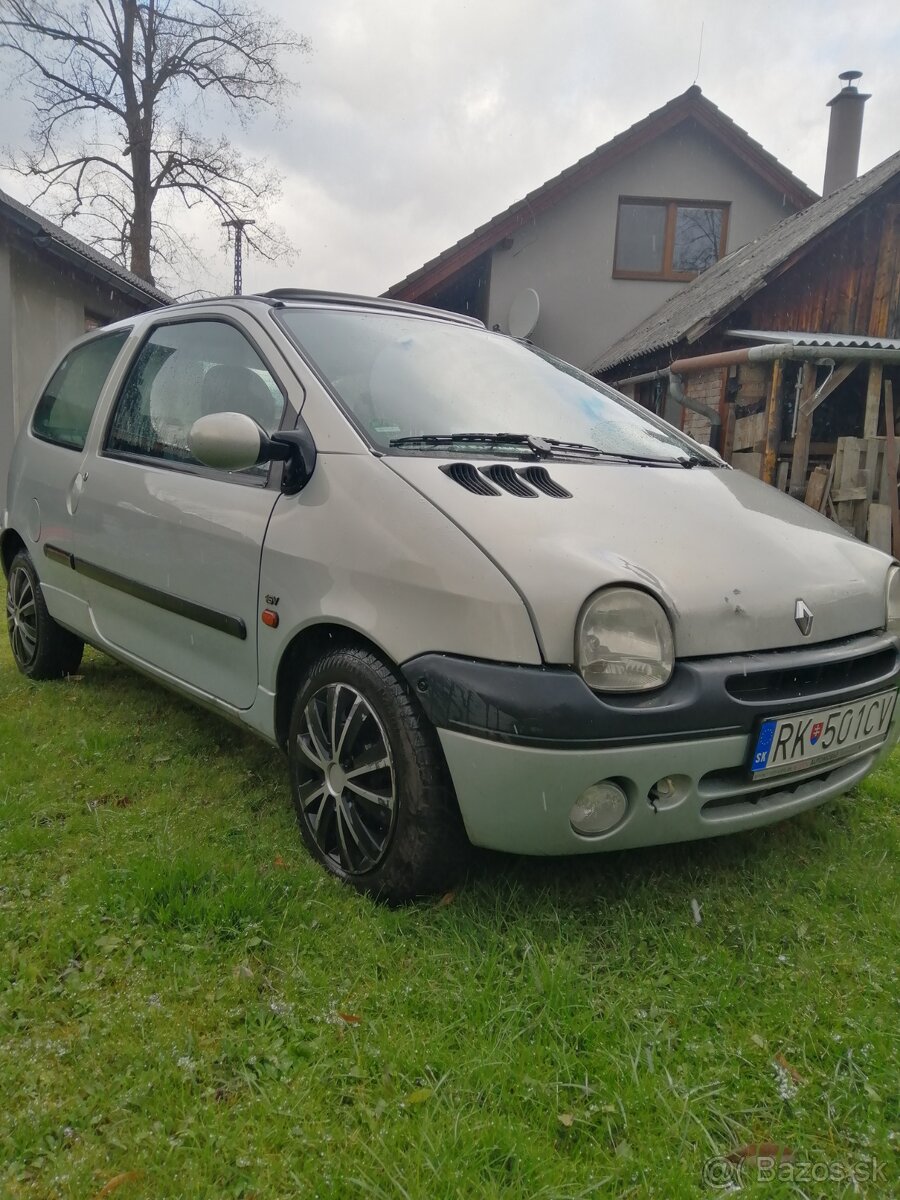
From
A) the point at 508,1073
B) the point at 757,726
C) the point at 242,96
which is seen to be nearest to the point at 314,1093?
the point at 508,1073

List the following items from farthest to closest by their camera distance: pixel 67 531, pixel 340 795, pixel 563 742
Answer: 1. pixel 67 531
2. pixel 340 795
3. pixel 563 742

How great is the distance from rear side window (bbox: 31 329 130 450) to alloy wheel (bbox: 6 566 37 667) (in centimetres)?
69

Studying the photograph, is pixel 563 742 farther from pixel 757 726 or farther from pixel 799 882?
pixel 799 882

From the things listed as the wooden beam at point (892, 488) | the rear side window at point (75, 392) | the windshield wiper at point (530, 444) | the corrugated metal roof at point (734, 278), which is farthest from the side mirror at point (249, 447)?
the corrugated metal roof at point (734, 278)

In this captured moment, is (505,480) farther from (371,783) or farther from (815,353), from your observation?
(815,353)

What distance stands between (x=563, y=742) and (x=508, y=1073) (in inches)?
24.6

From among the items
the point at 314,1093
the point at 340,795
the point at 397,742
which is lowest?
the point at 314,1093

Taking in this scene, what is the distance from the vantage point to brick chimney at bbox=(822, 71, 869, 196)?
1653 cm

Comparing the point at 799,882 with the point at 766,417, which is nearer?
the point at 799,882

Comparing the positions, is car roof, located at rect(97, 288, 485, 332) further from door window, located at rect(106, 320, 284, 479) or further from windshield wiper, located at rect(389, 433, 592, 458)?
windshield wiper, located at rect(389, 433, 592, 458)

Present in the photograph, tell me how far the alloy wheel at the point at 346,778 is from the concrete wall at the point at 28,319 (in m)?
8.29

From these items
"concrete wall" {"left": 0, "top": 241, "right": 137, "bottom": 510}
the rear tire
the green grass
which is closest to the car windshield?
the green grass

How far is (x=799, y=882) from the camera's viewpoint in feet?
A: 7.59

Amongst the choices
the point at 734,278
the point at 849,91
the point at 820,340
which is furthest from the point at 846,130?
the point at 820,340
